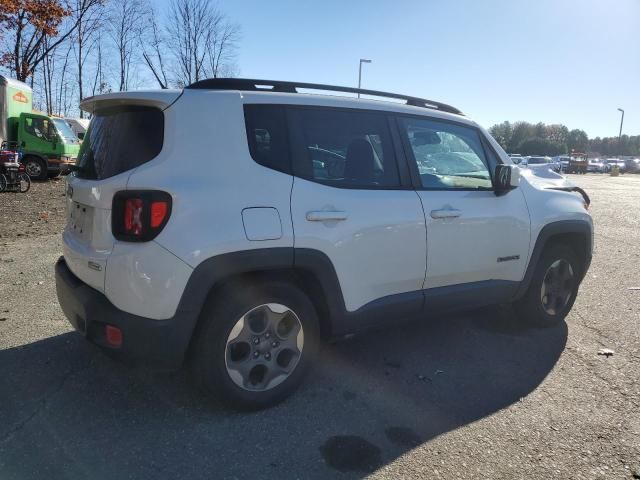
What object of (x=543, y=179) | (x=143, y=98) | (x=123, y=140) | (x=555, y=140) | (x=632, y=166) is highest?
(x=555, y=140)

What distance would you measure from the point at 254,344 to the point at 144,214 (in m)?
1.00

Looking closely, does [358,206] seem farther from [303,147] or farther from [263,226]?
[263,226]

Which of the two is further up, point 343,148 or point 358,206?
point 343,148

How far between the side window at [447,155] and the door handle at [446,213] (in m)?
0.20

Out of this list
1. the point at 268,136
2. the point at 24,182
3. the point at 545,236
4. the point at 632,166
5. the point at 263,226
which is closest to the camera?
the point at 263,226

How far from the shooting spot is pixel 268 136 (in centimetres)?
298

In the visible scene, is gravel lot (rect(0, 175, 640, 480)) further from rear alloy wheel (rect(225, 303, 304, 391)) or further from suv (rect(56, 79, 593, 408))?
suv (rect(56, 79, 593, 408))

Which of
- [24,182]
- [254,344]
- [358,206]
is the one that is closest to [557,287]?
[358,206]

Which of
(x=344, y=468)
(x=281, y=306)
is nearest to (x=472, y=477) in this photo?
(x=344, y=468)

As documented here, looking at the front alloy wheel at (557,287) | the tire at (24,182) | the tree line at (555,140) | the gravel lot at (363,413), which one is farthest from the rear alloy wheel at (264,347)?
the tree line at (555,140)

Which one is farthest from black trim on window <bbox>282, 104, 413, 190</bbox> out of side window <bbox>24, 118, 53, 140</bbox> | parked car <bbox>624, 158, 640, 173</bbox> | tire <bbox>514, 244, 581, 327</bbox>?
parked car <bbox>624, 158, 640, 173</bbox>

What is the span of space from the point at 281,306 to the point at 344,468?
3.15ft

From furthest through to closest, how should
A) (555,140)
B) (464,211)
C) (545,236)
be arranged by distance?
(555,140) < (545,236) < (464,211)

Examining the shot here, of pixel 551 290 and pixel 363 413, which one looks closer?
pixel 363 413
